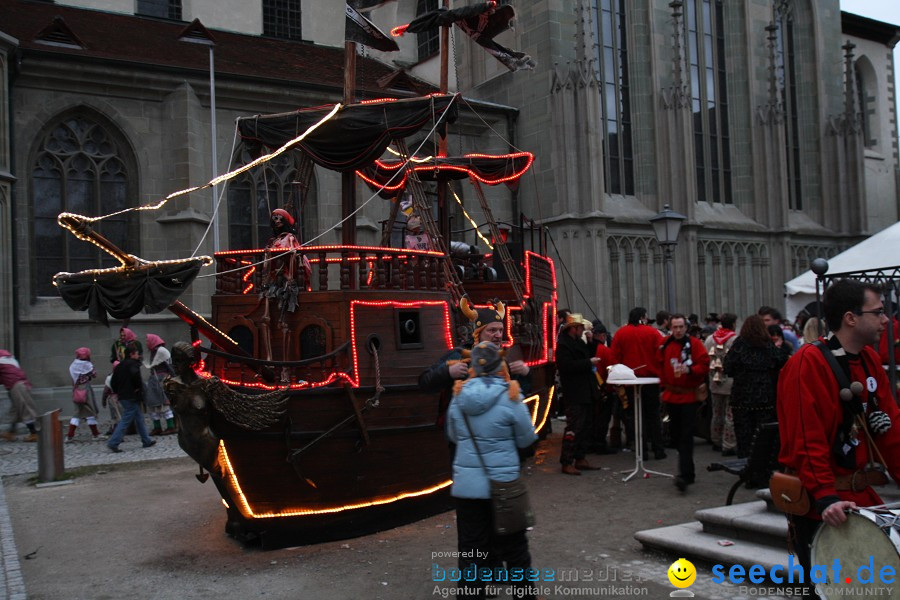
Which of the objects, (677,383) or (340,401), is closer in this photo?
(340,401)

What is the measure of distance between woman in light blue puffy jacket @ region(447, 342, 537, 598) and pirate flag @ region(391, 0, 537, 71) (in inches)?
317

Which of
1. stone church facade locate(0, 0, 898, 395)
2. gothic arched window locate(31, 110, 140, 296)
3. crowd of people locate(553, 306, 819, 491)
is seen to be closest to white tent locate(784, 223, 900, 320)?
crowd of people locate(553, 306, 819, 491)

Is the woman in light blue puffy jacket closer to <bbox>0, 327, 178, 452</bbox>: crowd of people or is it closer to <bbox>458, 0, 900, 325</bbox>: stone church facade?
<bbox>0, 327, 178, 452</bbox>: crowd of people

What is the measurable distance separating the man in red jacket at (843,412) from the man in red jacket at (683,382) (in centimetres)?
466

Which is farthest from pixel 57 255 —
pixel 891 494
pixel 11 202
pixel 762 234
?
pixel 762 234

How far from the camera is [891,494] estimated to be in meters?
6.50

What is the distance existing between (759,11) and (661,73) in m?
5.56

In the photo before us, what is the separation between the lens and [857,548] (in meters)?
3.76

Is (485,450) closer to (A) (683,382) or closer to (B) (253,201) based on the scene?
(A) (683,382)

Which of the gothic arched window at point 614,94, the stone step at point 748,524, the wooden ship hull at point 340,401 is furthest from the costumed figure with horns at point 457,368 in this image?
the gothic arched window at point 614,94

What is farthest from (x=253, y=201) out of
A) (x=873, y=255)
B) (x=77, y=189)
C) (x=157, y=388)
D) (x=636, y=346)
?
(x=873, y=255)

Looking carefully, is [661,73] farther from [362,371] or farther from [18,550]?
[18,550]

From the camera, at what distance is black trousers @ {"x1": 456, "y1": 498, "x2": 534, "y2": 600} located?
4.89m

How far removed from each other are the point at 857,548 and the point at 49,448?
1027 centimetres
